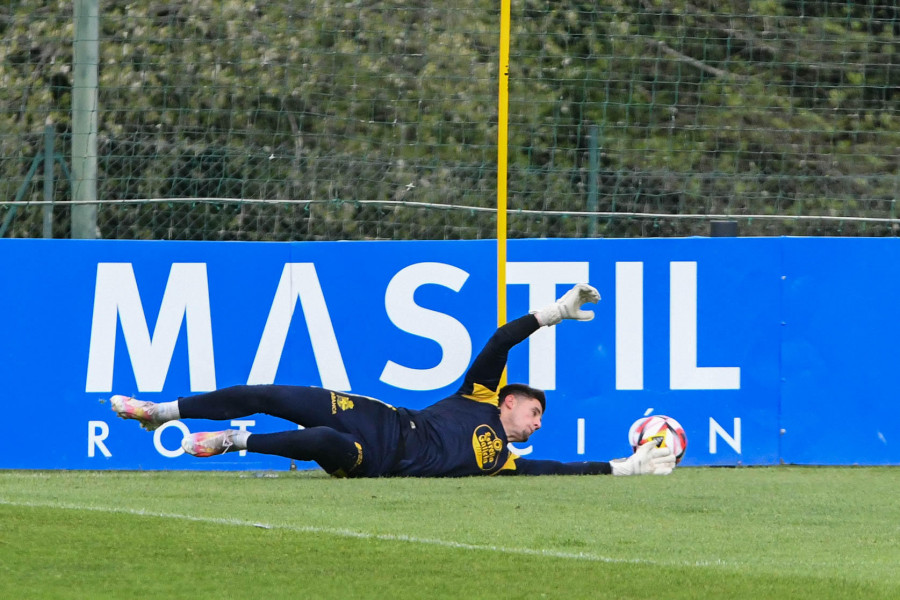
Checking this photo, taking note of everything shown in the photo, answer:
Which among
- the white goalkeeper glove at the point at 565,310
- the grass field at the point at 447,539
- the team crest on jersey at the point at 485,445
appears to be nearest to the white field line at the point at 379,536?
Answer: the grass field at the point at 447,539

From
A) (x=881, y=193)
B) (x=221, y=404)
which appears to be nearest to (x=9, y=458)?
(x=221, y=404)

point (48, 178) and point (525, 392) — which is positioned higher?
point (48, 178)

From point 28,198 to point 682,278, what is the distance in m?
4.43

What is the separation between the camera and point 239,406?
26.0ft

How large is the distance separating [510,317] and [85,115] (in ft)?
10.1

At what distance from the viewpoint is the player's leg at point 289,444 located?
7688mm

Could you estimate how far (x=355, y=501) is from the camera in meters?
6.89

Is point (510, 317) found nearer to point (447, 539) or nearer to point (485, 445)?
point (485, 445)

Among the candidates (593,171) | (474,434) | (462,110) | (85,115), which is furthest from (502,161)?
(85,115)

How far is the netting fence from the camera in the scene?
33.8 feet

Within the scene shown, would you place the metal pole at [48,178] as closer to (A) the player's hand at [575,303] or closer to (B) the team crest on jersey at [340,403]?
(B) the team crest on jersey at [340,403]

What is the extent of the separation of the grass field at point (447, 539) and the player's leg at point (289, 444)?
17 cm

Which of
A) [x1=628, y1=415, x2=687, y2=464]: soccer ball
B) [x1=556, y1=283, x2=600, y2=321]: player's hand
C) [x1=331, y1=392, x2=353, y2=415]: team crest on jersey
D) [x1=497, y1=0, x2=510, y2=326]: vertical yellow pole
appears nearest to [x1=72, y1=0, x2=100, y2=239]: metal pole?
[x1=331, y1=392, x2=353, y2=415]: team crest on jersey

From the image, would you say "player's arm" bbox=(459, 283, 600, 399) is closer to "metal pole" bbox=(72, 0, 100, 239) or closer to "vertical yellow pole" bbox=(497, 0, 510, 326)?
"vertical yellow pole" bbox=(497, 0, 510, 326)
